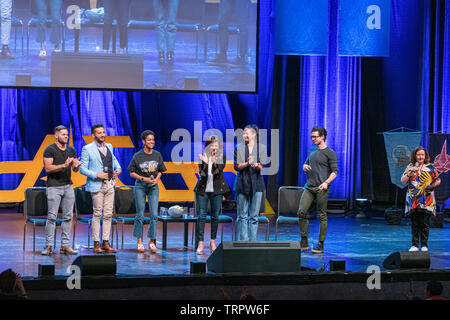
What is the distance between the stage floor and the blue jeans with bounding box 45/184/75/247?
225 mm

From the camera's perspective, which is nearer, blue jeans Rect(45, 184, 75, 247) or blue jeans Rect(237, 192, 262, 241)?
blue jeans Rect(45, 184, 75, 247)

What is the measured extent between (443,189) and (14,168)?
21.7ft

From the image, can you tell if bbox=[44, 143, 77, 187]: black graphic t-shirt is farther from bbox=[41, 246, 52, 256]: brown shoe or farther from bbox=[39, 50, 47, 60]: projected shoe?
bbox=[39, 50, 47, 60]: projected shoe

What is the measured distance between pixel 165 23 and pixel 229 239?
3.89 meters

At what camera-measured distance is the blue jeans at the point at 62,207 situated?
22.4ft

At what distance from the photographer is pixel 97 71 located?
33.6 ft

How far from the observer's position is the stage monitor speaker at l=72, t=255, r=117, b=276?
5.01 meters

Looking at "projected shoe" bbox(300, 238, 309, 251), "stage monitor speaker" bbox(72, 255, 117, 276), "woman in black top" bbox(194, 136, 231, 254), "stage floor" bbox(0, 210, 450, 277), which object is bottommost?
"stage floor" bbox(0, 210, 450, 277)

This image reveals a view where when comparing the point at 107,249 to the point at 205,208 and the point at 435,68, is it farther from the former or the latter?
the point at 435,68

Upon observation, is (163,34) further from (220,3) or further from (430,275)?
(430,275)

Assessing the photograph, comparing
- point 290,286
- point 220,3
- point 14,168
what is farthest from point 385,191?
point 290,286

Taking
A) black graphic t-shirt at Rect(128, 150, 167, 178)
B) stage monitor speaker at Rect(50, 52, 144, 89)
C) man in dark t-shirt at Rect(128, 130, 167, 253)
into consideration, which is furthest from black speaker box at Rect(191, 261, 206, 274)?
stage monitor speaker at Rect(50, 52, 144, 89)

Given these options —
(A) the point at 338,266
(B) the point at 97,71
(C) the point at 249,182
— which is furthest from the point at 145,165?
(B) the point at 97,71

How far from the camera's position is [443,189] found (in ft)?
34.0
